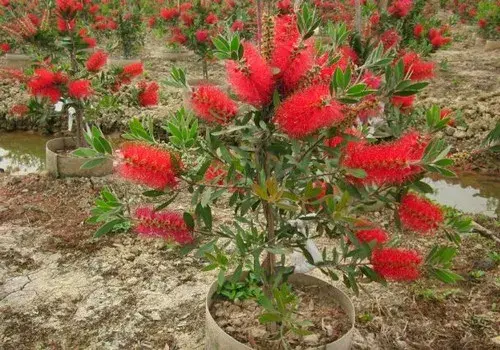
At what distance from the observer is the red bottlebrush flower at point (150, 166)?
146 centimetres

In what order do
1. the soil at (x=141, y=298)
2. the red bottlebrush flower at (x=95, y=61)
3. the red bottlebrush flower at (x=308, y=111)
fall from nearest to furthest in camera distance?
the red bottlebrush flower at (x=308, y=111)
the soil at (x=141, y=298)
the red bottlebrush flower at (x=95, y=61)

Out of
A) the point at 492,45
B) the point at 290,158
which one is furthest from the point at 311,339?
the point at 492,45

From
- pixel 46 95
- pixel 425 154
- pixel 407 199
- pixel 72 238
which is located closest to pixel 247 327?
pixel 407 199

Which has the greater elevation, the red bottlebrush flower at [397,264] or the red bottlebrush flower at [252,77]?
the red bottlebrush flower at [252,77]

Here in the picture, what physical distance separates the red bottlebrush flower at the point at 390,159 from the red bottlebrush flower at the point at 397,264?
32cm

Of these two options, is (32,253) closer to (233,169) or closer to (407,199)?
(233,169)

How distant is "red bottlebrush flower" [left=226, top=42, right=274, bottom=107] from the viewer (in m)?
1.43

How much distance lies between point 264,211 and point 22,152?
16.8ft

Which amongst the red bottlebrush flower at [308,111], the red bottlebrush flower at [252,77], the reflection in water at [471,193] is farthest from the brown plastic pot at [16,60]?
the red bottlebrush flower at [308,111]

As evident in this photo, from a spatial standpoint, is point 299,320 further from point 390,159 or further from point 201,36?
point 201,36

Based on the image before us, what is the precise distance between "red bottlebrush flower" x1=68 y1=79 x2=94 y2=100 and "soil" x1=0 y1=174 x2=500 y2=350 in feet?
3.31

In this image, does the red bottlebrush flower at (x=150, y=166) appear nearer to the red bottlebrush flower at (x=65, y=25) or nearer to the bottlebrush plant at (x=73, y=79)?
the bottlebrush plant at (x=73, y=79)

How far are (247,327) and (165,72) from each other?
6.69 meters

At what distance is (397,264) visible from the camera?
1712 millimetres
